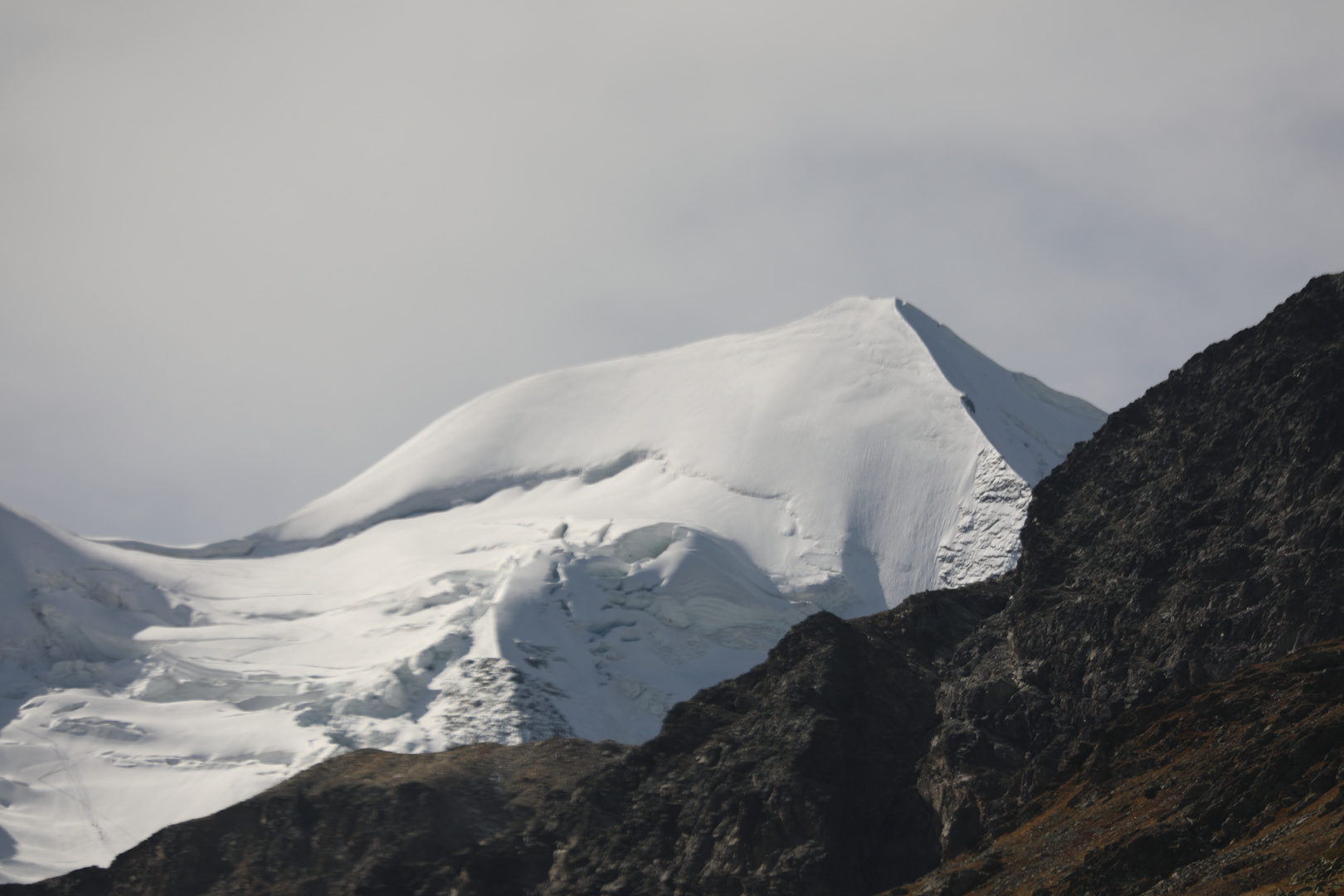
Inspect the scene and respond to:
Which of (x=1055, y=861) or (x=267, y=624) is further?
(x=267, y=624)

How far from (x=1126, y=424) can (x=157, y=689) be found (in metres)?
70.5

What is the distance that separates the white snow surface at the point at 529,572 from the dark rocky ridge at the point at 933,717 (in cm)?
2905

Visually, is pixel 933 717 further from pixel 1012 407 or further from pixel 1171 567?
pixel 1012 407

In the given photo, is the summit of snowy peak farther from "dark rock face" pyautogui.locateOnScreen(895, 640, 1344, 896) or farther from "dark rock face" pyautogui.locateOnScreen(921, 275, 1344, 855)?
"dark rock face" pyautogui.locateOnScreen(895, 640, 1344, 896)

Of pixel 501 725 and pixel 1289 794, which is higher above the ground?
pixel 1289 794

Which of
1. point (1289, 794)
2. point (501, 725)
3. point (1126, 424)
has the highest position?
point (1126, 424)

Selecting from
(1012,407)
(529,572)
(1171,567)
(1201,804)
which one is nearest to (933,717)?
(1171,567)

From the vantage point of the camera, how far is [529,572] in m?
115

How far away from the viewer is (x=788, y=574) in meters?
121

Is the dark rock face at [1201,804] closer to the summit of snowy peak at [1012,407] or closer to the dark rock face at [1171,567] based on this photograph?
the dark rock face at [1171,567]

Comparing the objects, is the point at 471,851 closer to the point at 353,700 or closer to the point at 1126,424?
the point at 1126,424

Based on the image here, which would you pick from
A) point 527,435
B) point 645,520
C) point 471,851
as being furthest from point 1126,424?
point 527,435

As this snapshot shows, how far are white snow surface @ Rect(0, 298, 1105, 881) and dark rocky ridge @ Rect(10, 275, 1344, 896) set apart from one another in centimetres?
2905

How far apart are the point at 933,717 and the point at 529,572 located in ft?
195
